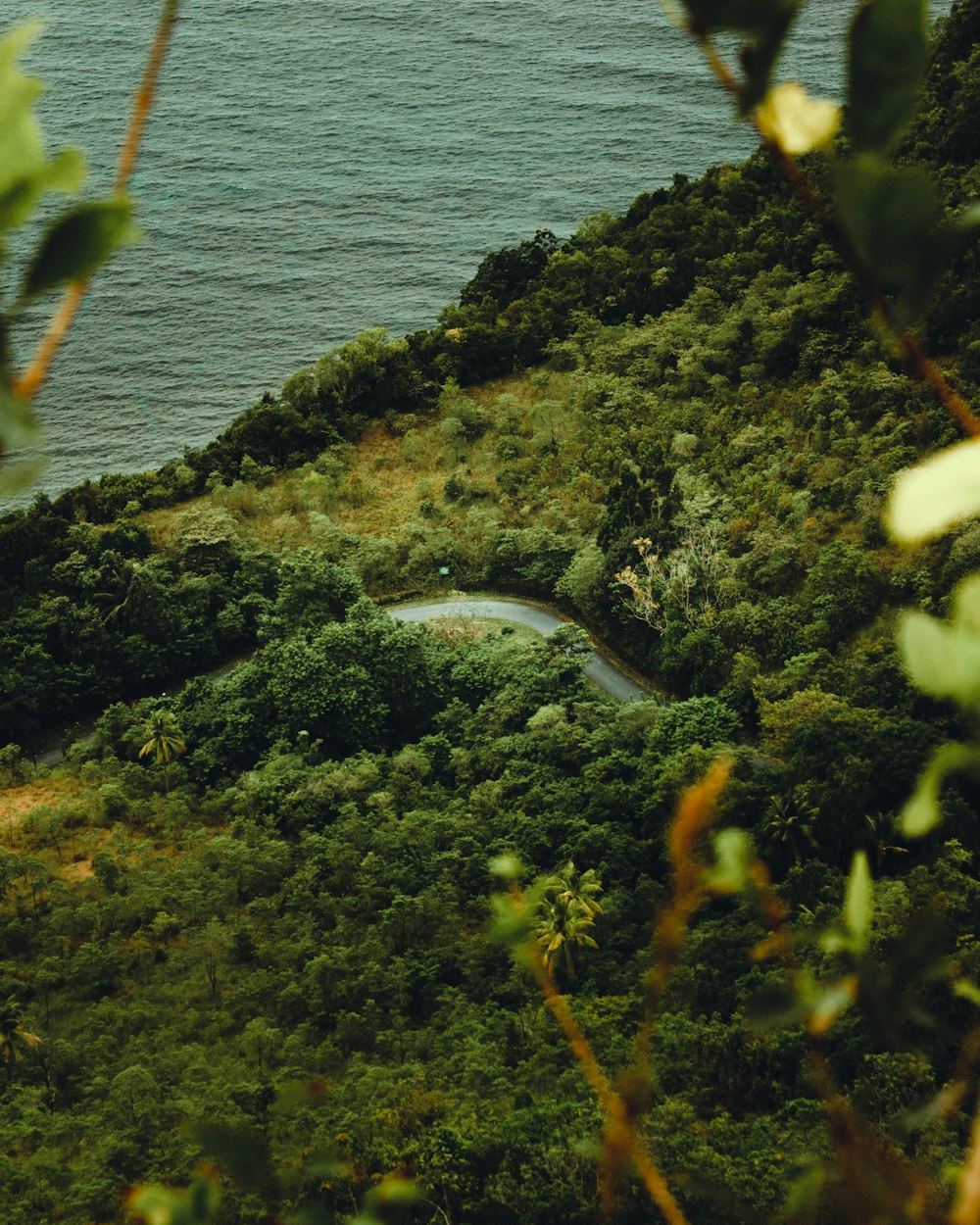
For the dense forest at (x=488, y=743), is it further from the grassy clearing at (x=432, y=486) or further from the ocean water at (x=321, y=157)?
the ocean water at (x=321, y=157)

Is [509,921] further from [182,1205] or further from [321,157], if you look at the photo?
[321,157]

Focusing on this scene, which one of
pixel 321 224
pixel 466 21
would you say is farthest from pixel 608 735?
pixel 466 21

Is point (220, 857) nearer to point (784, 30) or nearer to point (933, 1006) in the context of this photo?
point (933, 1006)

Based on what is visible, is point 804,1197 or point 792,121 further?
point 804,1197

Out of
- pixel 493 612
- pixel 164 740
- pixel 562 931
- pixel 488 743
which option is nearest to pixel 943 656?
pixel 562 931

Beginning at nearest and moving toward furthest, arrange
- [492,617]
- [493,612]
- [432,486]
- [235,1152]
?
[235,1152]
[492,617]
[493,612]
[432,486]

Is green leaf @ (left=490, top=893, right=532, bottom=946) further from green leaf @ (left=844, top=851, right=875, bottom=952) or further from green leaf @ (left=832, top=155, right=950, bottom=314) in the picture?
green leaf @ (left=832, top=155, right=950, bottom=314)

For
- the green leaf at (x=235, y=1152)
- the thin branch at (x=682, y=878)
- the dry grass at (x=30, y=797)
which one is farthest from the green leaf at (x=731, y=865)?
the dry grass at (x=30, y=797)
